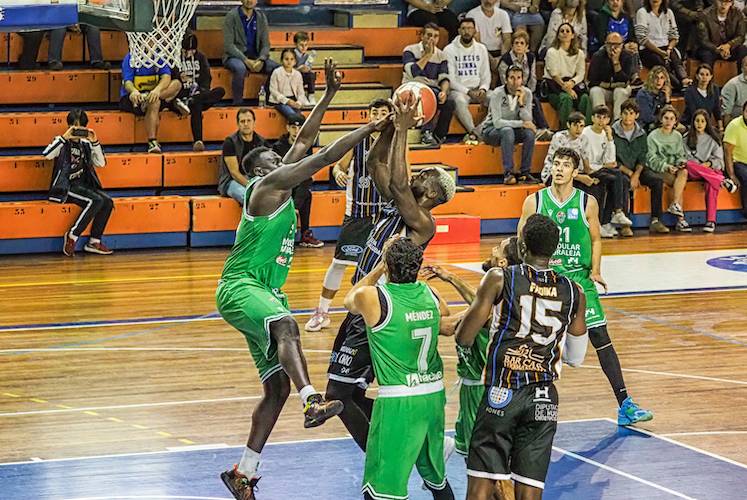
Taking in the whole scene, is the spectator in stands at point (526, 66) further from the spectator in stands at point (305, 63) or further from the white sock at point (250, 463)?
the white sock at point (250, 463)

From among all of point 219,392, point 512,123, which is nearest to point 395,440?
point 219,392

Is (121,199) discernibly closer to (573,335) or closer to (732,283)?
(732,283)

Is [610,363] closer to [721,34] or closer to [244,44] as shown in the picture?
[244,44]

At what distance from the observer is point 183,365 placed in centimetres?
995

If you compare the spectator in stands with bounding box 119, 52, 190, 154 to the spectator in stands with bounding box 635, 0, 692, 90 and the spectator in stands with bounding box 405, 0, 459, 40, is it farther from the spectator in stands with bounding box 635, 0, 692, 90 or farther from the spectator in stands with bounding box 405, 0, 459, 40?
the spectator in stands with bounding box 635, 0, 692, 90

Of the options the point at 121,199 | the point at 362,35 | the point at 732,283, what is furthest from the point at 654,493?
the point at 362,35

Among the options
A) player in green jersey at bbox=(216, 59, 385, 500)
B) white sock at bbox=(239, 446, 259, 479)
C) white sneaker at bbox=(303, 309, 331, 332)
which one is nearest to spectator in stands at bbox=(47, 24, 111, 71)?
white sneaker at bbox=(303, 309, 331, 332)

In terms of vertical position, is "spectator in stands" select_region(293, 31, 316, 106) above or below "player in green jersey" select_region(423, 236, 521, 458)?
above

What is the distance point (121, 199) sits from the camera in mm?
15562

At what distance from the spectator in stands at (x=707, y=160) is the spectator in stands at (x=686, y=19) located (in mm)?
2506

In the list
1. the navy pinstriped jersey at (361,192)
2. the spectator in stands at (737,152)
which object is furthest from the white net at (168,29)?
the spectator in stands at (737,152)

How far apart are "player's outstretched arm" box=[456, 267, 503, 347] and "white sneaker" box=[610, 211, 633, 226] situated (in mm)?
11105

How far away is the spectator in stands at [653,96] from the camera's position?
1783 cm

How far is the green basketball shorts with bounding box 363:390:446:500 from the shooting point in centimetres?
570
